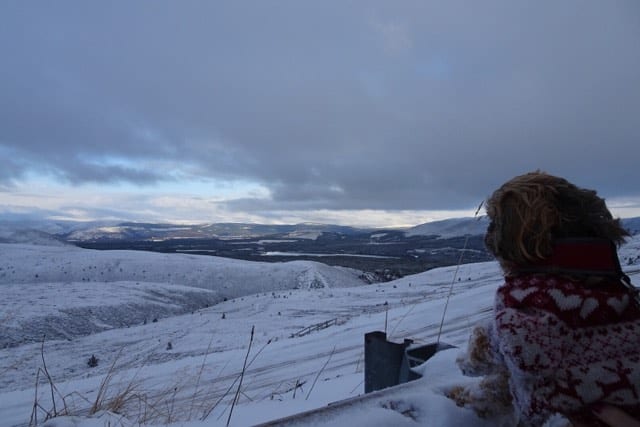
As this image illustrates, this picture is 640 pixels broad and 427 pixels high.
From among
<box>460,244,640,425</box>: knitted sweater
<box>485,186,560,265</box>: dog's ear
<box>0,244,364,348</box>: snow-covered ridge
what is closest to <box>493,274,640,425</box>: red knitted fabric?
<box>460,244,640,425</box>: knitted sweater

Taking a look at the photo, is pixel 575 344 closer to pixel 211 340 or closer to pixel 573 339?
pixel 573 339

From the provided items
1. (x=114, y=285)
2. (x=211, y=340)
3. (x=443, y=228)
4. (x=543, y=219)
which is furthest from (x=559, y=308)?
(x=443, y=228)

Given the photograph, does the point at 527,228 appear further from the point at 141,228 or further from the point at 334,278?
the point at 141,228

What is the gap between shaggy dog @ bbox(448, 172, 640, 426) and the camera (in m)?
1.46

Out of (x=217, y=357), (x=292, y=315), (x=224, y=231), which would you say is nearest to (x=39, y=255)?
(x=292, y=315)

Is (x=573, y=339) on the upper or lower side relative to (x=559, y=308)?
lower

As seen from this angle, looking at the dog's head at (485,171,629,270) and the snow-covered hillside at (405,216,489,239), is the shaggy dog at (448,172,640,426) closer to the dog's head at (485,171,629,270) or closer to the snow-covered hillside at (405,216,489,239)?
the dog's head at (485,171,629,270)

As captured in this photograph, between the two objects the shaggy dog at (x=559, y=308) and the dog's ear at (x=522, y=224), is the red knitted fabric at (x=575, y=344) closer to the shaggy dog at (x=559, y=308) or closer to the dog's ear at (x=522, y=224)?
the shaggy dog at (x=559, y=308)

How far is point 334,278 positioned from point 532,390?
31.2 meters

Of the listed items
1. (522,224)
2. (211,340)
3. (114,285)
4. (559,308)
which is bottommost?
(114,285)

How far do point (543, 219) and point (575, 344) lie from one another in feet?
1.52

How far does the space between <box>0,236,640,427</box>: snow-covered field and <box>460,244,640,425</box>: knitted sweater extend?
20.0 inches

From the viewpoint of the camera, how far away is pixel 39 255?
131ft

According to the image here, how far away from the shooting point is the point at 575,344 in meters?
1.48
